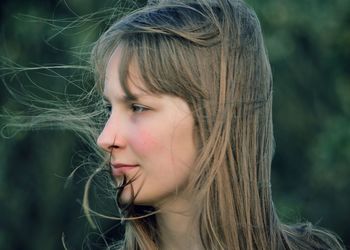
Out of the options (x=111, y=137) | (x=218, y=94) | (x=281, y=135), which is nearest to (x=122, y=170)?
(x=111, y=137)

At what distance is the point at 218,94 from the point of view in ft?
10.2

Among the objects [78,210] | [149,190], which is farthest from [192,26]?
[78,210]

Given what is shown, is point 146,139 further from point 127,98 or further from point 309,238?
point 309,238

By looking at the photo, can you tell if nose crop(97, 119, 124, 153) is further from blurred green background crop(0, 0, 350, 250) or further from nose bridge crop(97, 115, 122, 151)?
blurred green background crop(0, 0, 350, 250)

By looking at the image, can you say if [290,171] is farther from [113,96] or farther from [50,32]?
[113,96]

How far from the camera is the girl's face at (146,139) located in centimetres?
300

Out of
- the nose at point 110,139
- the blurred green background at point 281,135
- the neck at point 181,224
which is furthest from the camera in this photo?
the blurred green background at point 281,135

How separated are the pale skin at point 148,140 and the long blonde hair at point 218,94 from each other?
3 cm

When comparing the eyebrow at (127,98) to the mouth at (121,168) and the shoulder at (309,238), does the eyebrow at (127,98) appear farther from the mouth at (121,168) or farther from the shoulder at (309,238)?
the shoulder at (309,238)

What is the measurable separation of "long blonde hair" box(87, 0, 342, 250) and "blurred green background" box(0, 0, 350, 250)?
344 centimetres

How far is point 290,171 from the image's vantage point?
25.8 feet

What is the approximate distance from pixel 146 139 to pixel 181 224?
0.34 metres

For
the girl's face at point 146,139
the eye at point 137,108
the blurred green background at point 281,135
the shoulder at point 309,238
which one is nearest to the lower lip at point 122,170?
the girl's face at point 146,139

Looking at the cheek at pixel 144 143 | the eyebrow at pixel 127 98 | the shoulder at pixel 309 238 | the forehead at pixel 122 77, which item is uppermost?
the forehead at pixel 122 77
